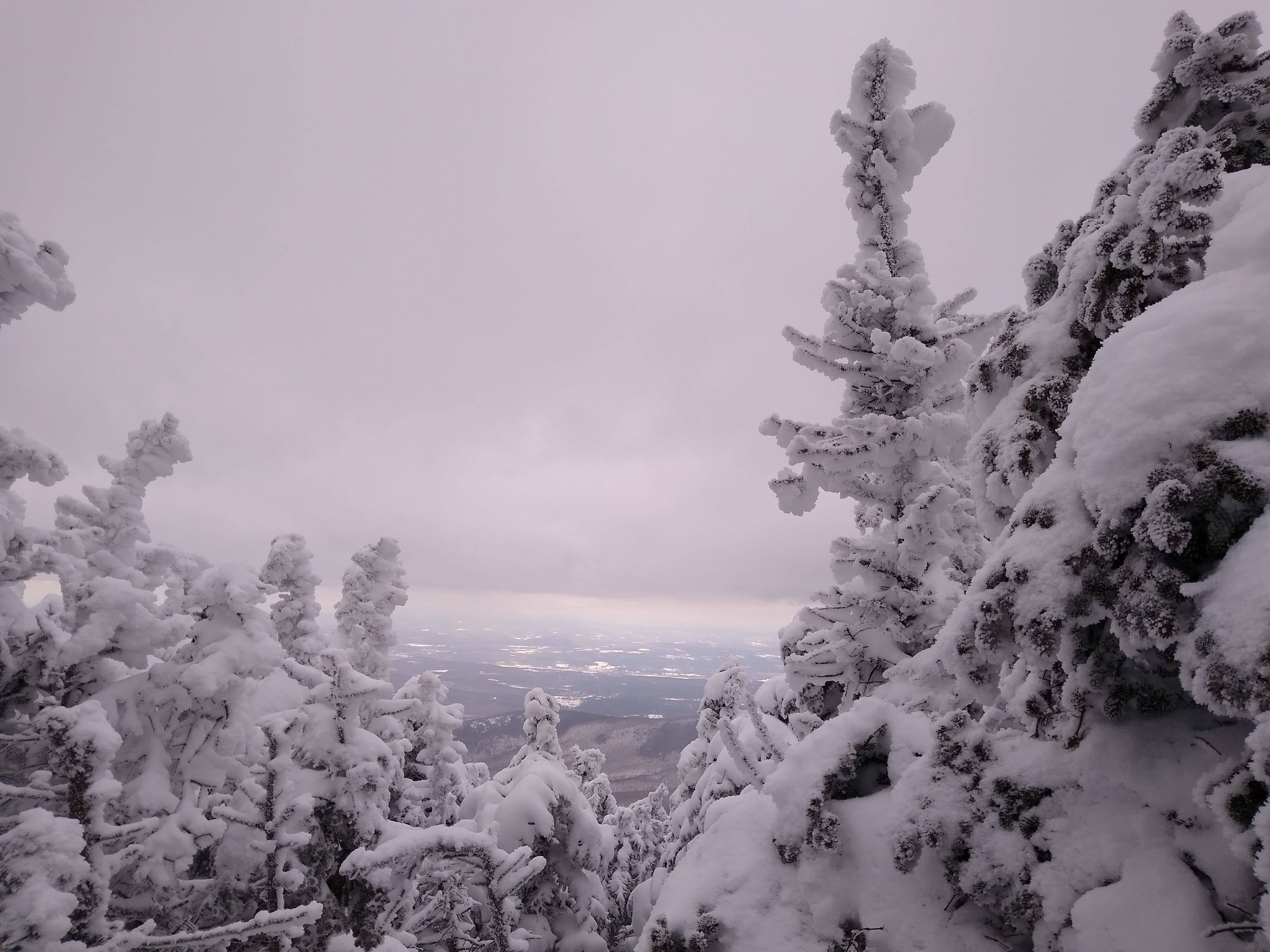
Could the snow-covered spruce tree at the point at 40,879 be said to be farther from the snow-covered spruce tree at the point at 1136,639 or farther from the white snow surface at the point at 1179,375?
the white snow surface at the point at 1179,375

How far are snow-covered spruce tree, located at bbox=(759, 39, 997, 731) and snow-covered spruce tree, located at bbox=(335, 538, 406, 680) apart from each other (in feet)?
61.4

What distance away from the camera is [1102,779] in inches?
110

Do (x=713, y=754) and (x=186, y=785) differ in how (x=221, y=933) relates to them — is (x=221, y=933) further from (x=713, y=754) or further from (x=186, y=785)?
(x=713, y=754)

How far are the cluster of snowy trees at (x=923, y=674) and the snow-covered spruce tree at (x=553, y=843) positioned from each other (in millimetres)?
2605

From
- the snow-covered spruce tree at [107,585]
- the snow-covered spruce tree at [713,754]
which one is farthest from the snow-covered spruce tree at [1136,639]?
the snow-covered spruce tree at [107,585]

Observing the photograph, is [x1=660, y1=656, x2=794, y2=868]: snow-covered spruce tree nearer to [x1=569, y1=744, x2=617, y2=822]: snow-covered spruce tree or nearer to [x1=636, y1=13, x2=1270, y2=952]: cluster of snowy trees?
[x1=636, y1=13, x2=1270, y2=952]: cluster of snowy trees

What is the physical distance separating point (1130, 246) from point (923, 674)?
12.5ft

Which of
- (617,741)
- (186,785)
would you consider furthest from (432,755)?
(617,741)

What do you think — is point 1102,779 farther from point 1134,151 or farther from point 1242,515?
point 1134,151

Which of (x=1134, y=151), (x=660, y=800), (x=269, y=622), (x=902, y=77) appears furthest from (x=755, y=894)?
(x=660, y=800)

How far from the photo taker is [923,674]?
5160 mm

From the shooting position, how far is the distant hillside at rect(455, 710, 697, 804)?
362 feet

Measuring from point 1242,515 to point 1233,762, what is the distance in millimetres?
1016

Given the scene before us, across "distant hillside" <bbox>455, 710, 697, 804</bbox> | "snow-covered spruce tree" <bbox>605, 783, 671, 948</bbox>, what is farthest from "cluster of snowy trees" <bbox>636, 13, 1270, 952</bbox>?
"distant hillside" <bbox>455, 710, 697, 804</bbox>
